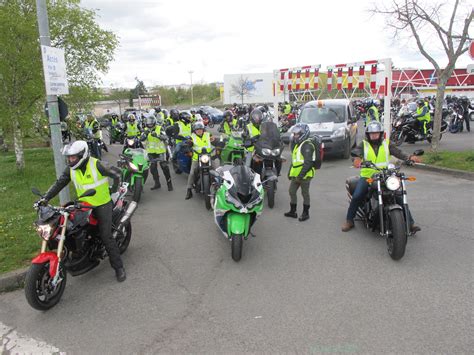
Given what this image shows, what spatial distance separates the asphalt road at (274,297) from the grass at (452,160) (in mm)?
3816

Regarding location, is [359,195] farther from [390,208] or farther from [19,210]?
[19,210]

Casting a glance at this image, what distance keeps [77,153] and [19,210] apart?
4065 millimetres

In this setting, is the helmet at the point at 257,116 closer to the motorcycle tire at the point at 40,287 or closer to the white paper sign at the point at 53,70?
the white paper sign at the point at 53,70

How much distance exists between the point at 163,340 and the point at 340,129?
10366 mm

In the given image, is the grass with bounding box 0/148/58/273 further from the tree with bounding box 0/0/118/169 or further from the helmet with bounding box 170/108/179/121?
the helmet with bounding box 170/108/179/121

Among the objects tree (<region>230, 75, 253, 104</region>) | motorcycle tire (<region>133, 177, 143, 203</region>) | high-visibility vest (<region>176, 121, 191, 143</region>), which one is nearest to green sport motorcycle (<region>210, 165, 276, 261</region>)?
motorcycle tire (<region>133, 177, 143, 203</region>)

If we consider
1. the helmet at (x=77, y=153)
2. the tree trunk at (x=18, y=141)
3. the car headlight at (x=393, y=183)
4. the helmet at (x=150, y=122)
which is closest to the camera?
the helmet at (x=77, y=153)

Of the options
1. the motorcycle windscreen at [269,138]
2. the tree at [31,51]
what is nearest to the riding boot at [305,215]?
the motorcycle windscreen at [269,138]

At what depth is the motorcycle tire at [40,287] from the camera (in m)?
3.90

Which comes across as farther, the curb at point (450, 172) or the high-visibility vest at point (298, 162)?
the curb at point (450, 172)

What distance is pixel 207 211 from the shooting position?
25.2ft

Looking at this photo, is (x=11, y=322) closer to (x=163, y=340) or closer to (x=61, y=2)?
(x=163, y=340)

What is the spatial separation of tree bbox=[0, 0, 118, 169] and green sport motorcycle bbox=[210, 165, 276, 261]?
775 centimetres

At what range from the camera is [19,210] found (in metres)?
7.71
